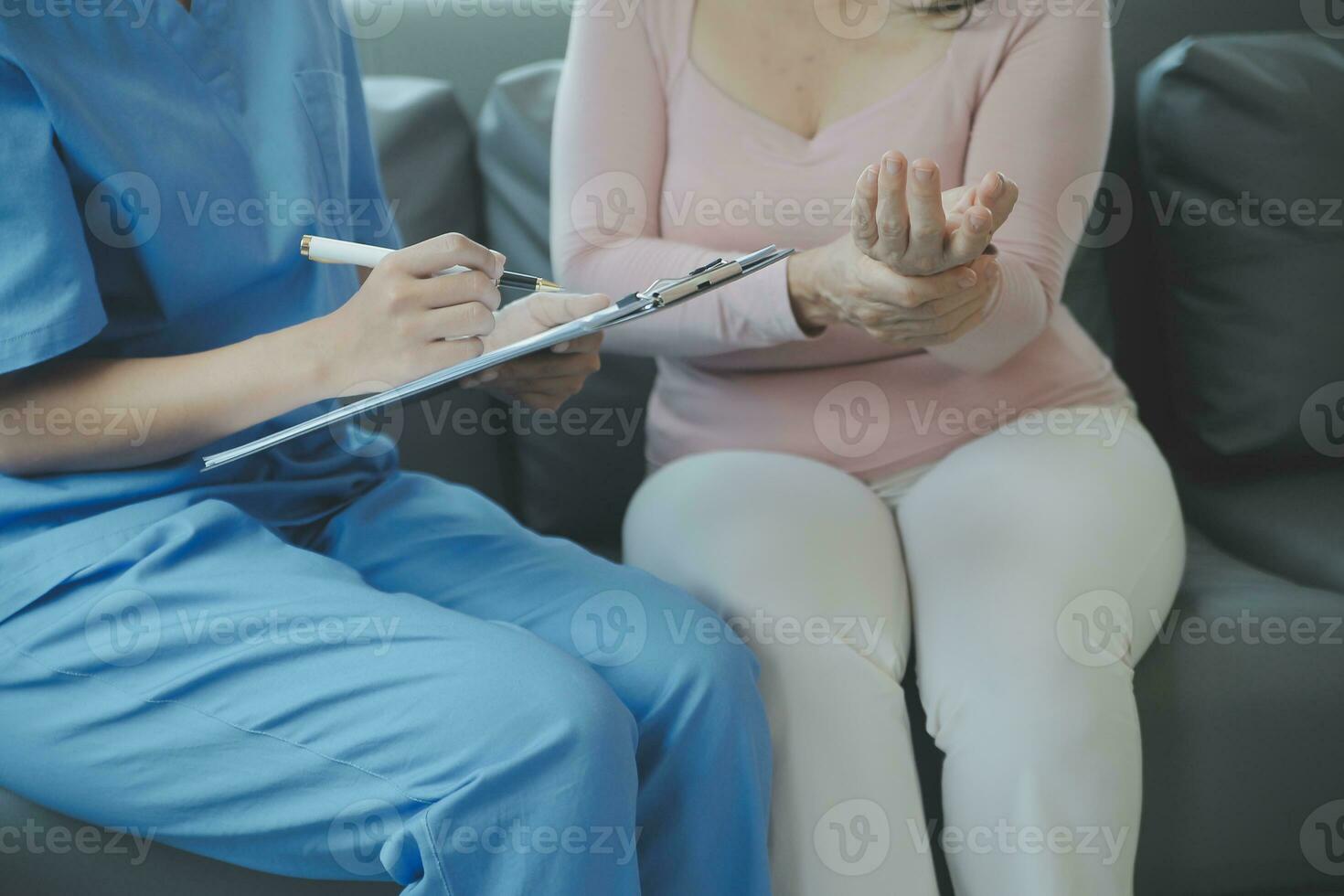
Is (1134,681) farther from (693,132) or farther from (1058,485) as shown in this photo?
(693,132)

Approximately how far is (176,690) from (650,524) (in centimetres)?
40

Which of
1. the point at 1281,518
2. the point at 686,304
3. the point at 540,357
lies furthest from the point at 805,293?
the point at 1281,518

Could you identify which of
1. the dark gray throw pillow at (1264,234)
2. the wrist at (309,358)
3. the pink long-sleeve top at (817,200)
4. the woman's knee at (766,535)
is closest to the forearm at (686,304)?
the pink long-sleeve top at (817,200)

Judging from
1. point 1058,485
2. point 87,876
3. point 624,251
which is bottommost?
point 87,876

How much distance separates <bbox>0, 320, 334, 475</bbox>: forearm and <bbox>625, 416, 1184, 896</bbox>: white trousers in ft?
1.13

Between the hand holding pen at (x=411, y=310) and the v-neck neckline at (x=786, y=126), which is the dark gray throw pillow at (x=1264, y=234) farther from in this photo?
the hand holding pen at (x=411, y=310)

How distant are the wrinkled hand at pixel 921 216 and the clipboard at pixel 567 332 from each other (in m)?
0.10

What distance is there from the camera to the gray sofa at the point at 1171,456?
96cm

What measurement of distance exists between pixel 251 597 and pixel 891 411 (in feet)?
1.87

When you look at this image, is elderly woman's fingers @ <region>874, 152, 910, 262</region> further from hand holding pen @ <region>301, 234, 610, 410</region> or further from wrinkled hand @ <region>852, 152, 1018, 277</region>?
hand holding pen @ <region>301, 234, 610, 410</region>

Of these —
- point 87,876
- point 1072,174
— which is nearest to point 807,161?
point 1072,174

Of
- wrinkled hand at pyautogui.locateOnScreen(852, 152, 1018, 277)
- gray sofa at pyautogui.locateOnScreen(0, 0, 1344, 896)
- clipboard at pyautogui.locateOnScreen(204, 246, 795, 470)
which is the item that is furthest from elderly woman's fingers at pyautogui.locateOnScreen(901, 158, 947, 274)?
gray sofa at pyautogui.locateOnScreen(0, 0, 1344, 896)

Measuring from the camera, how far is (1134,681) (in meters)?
0.96

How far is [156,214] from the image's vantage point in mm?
780
